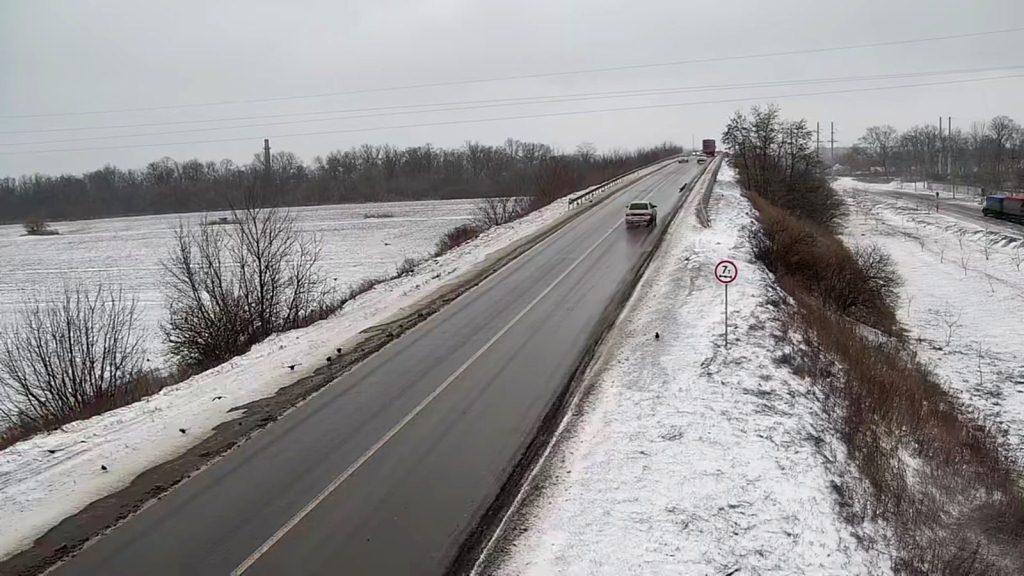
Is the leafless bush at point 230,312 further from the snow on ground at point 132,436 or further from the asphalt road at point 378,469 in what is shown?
the asphalt road at point 378,469

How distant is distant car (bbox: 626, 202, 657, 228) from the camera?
109 feet

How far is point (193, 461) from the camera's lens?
10.1m

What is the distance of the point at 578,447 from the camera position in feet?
33.8

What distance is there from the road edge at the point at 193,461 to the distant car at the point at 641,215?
16.0 meters

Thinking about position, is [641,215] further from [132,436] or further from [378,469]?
[132,436]

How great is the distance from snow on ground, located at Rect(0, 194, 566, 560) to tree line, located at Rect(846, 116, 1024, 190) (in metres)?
89.8

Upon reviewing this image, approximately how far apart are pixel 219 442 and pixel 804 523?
29.1ft

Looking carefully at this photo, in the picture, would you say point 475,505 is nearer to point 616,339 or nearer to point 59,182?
point 616,339

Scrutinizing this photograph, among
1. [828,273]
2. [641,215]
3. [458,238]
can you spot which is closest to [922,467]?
[828,273]

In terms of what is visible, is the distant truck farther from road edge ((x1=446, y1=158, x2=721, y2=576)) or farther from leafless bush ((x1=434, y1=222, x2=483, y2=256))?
road edge ((x1=446, y1=158, x2=721, y2=576))

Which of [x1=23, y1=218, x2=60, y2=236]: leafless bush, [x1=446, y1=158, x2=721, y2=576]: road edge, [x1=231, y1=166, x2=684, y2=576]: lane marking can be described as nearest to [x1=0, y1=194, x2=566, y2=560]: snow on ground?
[x1=231, y1=166, x2=684, y2=576]: lane marking

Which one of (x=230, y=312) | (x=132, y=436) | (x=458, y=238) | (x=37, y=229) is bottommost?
(x=132, y=436)

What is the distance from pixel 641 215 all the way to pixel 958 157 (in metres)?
126

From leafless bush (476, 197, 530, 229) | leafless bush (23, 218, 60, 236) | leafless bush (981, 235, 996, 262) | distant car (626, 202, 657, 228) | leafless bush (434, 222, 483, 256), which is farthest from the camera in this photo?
leafless bush (23, 218, 60, 236)
